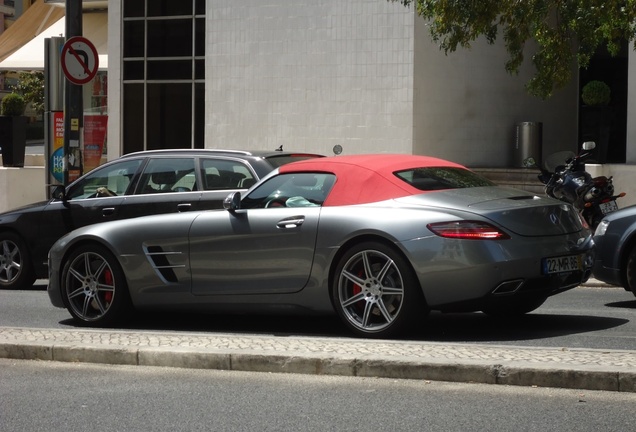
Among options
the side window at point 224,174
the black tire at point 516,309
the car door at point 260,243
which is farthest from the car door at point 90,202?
the black tire at point 516,309

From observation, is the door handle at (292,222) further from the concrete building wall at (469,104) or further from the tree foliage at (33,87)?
the tree foliage at (33,87)

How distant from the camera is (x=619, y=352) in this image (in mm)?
7266

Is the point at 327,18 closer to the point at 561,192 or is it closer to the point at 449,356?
the point at 561,192

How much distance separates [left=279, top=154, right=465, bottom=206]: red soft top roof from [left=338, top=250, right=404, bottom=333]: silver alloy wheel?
0.52 m

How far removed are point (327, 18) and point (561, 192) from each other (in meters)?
9.90

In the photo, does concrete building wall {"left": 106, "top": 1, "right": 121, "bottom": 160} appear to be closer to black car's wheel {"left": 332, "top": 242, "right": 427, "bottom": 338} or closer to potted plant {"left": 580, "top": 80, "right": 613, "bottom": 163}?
potted plant {"left": 580, "top": 80, "right": 613, "bottom": 163}

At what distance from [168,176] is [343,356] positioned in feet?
17.4

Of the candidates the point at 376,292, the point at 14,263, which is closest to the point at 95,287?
the point at 376,292

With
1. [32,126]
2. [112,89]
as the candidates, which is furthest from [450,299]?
[32,126]

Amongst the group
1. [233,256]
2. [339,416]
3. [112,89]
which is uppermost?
[112,89]

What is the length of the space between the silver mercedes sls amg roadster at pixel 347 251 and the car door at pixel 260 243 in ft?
0.04

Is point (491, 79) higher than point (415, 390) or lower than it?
higher

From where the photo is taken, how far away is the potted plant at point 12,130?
1016 inches

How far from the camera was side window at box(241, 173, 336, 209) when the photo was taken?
9000 millimetres
